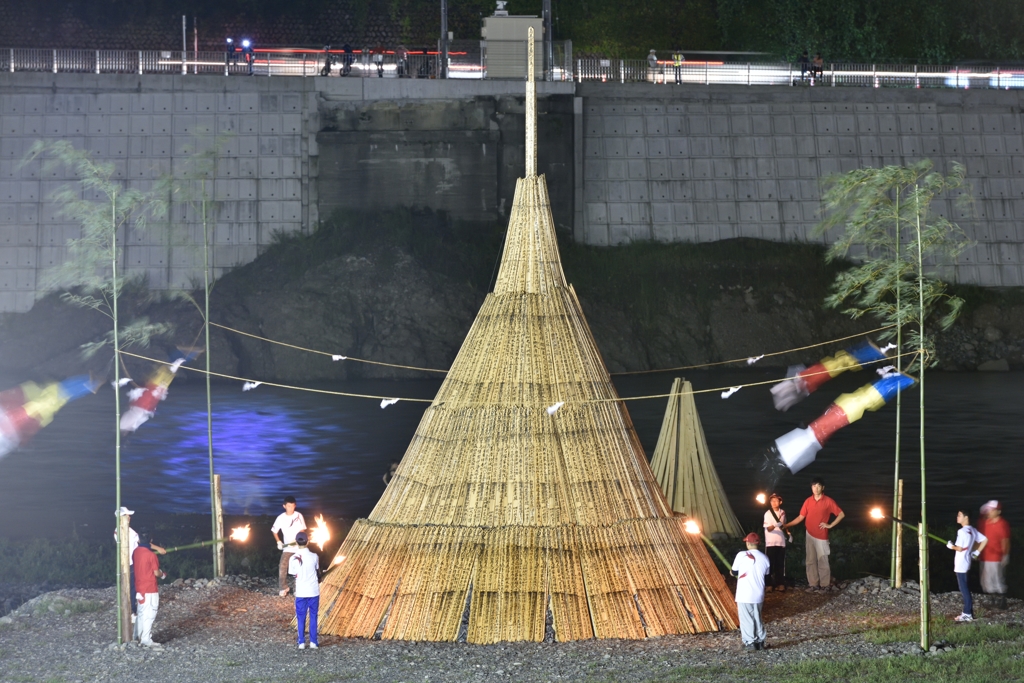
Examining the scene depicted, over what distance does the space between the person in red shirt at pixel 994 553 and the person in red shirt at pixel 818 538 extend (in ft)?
6.01

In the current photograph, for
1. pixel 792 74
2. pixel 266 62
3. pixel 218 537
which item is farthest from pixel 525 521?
pixel 792 74

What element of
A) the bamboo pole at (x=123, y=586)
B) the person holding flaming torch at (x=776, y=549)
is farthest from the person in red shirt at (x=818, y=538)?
the bamboo pole at (x=123, y=586)

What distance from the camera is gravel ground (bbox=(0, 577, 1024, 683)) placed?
1186 centimetres

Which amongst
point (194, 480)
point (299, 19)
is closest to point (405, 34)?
point (299, 19)

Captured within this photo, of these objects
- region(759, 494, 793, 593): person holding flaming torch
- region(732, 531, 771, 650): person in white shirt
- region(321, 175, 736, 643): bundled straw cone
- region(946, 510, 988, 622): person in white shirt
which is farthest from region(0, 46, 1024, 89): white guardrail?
region(732, 531, 771, 650): person in white shirt

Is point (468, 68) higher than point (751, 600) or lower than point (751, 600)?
higher

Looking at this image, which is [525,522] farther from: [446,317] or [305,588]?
[446,317]

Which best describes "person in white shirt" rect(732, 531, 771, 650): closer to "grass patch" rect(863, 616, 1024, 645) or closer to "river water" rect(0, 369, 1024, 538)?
"grass patch" rect(863, 616, 1024, 645)

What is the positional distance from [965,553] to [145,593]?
9.45 meters

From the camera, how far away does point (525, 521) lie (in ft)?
43.1

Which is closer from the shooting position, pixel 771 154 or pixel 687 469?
pixel 687 469

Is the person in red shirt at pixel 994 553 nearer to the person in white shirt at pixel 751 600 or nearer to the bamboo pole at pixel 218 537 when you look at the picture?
the person in white shirt at pixel 751 600

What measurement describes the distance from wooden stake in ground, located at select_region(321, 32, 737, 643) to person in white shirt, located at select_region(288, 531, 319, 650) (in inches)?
22.6

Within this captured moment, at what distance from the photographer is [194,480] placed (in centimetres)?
2600
